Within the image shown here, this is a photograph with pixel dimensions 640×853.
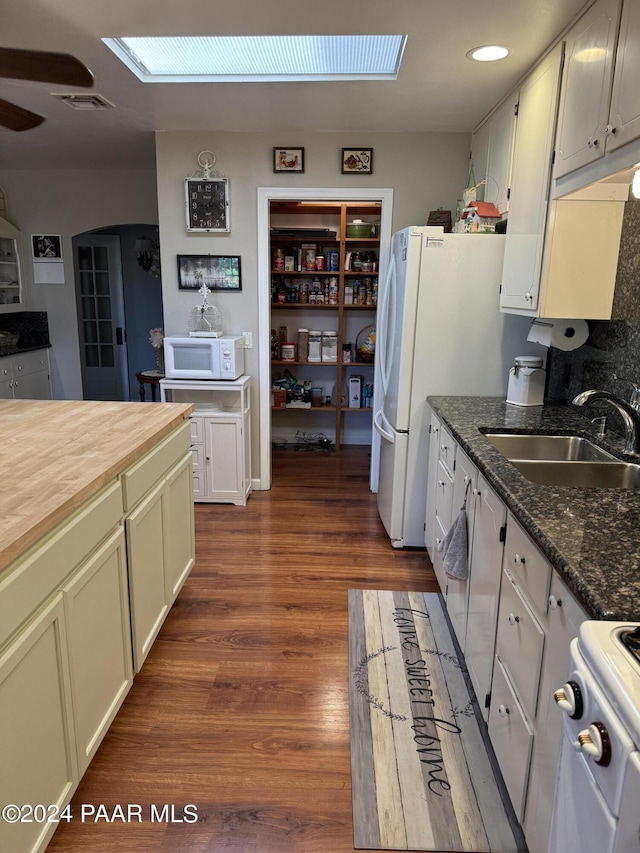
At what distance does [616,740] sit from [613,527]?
69 centimetres

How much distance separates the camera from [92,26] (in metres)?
2.15

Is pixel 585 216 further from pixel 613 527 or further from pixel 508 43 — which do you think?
pixel 613 527

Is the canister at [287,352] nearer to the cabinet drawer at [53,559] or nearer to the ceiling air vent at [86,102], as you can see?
the ceiling air vent at [86,102]

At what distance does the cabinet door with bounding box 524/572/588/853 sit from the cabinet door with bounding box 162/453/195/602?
149 cm

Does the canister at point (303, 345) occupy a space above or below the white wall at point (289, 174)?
below

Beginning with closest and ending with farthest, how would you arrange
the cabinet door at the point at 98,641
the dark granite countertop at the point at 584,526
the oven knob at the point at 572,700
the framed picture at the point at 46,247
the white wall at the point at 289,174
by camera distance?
the oven knob at the point at 572,700 → the dark granite countertop at the point at 584,526 → the cabinet door at the point at 98,641 → the white wall at the point at 289,174 → the framed picture at the point at 46,247

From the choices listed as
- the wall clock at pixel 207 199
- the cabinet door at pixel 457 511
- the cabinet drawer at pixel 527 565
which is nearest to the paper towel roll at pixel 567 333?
the cabinet door at pixel 457 511

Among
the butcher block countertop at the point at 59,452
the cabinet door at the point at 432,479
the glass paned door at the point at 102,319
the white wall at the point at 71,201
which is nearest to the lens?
the butcher block countertop at the point at 59,452

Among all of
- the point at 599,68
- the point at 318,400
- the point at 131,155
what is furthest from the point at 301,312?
the point at 599,68

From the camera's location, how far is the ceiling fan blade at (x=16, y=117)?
2.03 m

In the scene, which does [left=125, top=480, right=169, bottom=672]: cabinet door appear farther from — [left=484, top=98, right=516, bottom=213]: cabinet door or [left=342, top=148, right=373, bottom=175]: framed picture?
[left=342, top=148, right=373, bottom=175]: framed picture

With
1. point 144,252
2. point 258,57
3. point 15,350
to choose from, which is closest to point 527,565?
point 258,57

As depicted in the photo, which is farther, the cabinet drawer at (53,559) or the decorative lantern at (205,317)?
the decorative lantern at (205,317)

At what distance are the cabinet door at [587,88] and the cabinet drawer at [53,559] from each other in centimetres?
186
